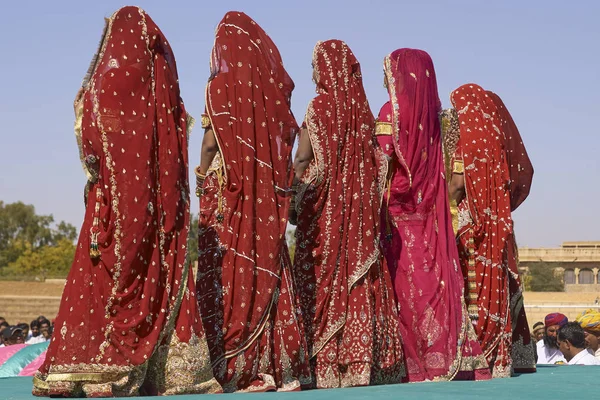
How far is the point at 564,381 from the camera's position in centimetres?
786

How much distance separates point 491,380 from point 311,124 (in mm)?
2410

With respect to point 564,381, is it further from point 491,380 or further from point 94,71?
point 94,71

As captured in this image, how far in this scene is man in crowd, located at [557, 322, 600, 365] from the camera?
10602 mm

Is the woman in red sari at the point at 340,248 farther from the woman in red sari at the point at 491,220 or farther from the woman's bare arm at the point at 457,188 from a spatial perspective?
the woman's bare arm at the point at 457,188

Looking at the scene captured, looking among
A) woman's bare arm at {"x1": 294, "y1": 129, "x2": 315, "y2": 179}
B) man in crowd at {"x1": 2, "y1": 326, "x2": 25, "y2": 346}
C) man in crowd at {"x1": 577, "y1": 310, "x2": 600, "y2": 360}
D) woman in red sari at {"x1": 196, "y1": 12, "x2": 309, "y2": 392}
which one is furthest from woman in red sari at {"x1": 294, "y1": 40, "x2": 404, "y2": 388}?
man in crowd at {"x1": 2, "y1": 326, "x2": 25, "y2": 346}

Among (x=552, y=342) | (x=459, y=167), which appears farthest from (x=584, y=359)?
(x=459, y=167)

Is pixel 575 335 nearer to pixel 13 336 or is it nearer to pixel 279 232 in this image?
pixel 279 232

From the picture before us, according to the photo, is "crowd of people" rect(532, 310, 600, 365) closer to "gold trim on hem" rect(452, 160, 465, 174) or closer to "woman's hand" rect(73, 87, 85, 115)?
"gold trim on hem" rect(452, 160, 465, 174)

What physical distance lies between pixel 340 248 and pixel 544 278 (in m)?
56.0

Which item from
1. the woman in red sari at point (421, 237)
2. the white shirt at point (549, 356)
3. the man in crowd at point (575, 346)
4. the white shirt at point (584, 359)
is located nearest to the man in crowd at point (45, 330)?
the white shirt at point (549, 356)

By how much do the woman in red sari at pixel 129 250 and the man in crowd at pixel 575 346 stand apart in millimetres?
5089

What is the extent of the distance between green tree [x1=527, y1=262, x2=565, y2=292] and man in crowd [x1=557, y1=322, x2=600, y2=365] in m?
50.1

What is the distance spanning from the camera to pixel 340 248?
317 inches

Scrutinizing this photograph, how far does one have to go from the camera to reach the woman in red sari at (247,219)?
282 inches
